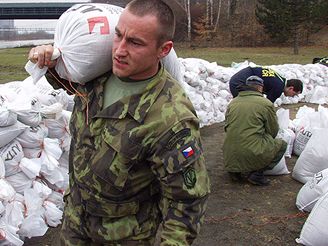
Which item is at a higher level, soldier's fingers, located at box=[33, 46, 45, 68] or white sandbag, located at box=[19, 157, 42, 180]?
soldier's fingers, located at box=[33, 46, 45, 68]

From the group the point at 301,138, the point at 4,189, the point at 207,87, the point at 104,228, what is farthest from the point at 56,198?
the point at 207,87

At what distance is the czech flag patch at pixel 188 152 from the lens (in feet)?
4.57

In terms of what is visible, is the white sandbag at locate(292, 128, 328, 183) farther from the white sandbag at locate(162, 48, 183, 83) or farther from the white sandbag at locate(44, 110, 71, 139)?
the white sandbag at locate(162, 48, 183, 83)

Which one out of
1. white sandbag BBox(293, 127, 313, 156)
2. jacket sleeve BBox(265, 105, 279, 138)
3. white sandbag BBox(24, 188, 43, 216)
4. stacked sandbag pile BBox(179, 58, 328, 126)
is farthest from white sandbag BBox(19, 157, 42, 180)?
white sandbag BBox(293, 127, 313, 156)

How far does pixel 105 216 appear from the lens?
1.57 meters

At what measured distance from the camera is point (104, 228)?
158 cm

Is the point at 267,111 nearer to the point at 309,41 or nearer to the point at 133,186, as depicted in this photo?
the point at 133,186

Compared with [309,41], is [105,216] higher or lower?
higher

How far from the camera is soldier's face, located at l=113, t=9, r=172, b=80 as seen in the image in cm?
138

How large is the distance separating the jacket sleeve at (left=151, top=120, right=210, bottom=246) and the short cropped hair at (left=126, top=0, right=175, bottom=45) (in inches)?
12.2

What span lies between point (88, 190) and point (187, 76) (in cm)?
508

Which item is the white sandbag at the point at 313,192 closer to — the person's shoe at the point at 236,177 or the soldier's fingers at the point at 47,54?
the person's shoe at the point at 236,177

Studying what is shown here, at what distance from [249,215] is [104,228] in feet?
8.03

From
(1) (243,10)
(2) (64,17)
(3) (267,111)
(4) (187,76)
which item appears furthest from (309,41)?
(2) (64,17)
